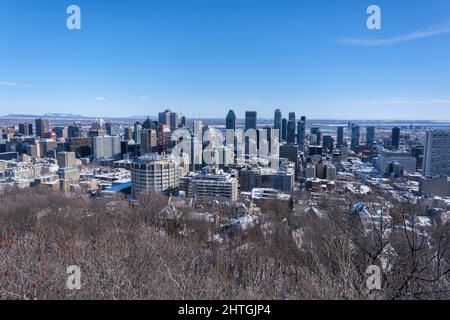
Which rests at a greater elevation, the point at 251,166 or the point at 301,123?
the point at 301,123

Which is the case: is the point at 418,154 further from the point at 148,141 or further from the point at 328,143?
the point at 148,141

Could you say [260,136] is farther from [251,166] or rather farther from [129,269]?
[129,269]

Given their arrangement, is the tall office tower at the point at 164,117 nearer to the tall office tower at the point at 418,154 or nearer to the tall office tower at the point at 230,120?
the tall office tower at the point at 230,120

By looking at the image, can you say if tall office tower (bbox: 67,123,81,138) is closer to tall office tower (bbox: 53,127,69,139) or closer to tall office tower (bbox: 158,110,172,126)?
tall office tower (bbox: 53,127,69,139)

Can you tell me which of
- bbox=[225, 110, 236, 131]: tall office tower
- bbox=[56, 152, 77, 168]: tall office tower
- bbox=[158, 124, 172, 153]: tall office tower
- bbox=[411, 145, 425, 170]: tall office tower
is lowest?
bbox=[56, 152, 77, 168]: tall office tower

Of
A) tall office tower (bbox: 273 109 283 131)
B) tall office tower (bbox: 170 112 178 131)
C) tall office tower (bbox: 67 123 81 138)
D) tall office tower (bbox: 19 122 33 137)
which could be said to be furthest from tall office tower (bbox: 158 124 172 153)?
tall office tower (bbox: 19 122 33 137)

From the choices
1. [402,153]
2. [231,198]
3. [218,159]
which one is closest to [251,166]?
[218,159]
